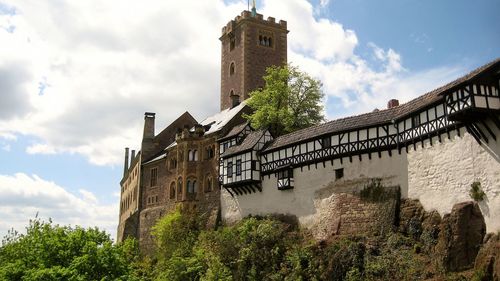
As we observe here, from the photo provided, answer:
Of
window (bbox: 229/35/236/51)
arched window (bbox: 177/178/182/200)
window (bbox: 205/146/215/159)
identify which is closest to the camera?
window (bbox: 205/146/215/159)

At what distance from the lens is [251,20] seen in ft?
213

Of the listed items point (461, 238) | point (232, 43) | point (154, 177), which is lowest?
point (461, 238)

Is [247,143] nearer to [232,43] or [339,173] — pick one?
[339,173]

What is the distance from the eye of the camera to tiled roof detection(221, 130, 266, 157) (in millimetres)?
45191

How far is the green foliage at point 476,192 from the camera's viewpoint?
28266mm

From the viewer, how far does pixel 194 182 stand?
5131cm

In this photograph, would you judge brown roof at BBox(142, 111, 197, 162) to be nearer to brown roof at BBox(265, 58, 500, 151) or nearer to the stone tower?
the stone tower

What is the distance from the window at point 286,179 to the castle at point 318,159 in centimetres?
7

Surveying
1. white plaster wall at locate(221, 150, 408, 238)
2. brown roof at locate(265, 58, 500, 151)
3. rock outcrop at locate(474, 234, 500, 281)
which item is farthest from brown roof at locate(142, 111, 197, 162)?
rock outcrop at locate(474, 234, 500, 281)

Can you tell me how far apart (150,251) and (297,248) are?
928 inches

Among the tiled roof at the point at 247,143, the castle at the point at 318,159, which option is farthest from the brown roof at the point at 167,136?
the tiled roof at the point at 247,143

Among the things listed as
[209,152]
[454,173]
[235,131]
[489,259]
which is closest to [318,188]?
[454,173]

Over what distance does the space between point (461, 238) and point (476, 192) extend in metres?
2.38

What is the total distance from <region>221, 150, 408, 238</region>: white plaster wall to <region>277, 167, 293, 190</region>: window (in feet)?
1.22
